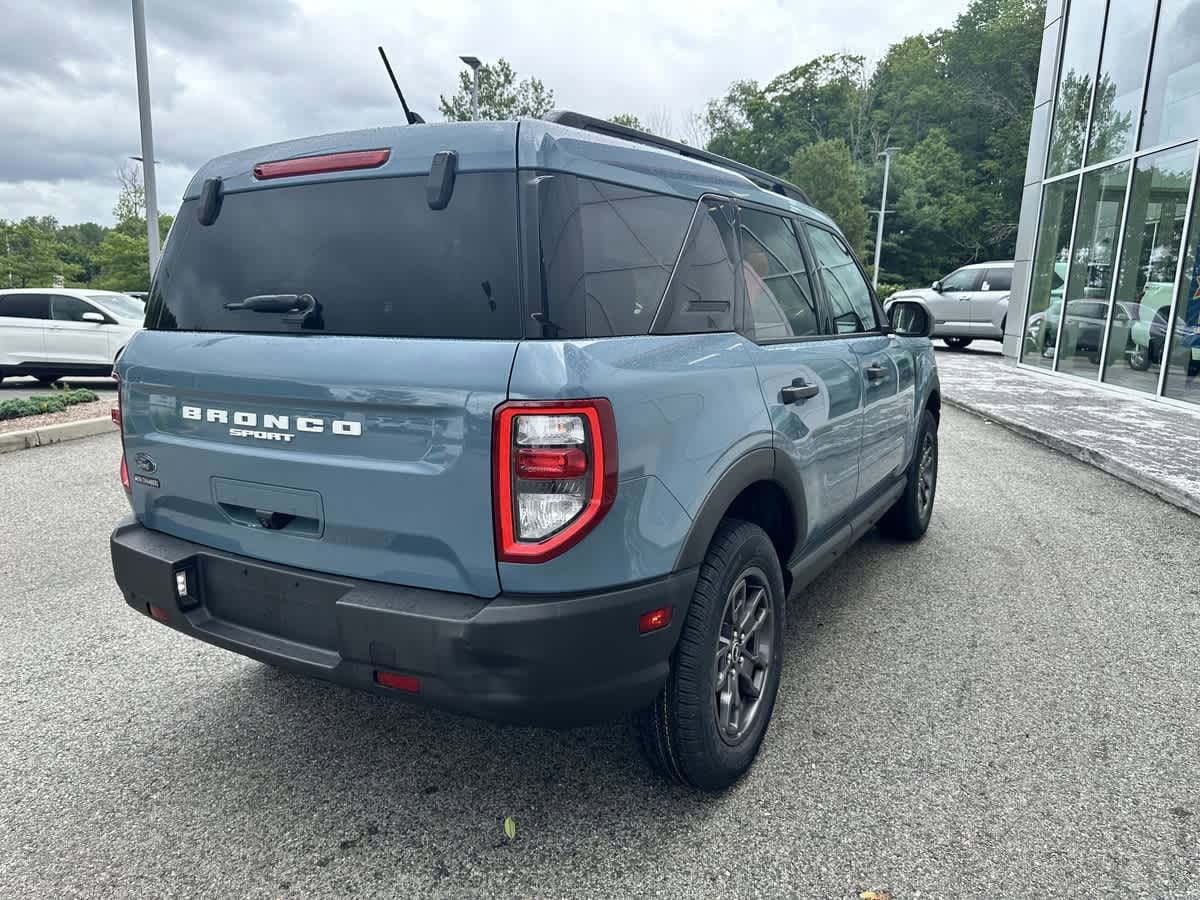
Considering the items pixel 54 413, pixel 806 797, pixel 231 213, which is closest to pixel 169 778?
pixel 231 213

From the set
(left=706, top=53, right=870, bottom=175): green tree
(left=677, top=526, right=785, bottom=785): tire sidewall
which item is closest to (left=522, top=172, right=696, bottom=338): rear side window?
(left=677, top=526, right=785, bottom=785): tire sidewall

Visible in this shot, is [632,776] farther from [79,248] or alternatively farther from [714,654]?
[79,248]

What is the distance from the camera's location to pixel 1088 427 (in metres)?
8.95

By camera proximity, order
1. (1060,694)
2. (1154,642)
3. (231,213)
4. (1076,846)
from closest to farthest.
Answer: (1076,846) → (231,213) → (1060,694) → (1154,642)

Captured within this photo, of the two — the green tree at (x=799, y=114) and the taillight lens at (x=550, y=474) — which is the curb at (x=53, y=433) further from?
the green tree at (x=799, y=114)

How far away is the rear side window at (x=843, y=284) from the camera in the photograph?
356 centimetres

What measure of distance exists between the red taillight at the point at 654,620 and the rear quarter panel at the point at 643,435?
0.31 feet

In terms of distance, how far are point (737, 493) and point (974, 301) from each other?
1896cm

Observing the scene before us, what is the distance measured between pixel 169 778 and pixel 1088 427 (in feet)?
30.8

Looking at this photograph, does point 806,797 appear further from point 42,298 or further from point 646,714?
point 42,298

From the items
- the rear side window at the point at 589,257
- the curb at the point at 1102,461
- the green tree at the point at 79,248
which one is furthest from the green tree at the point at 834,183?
the green tree at the point at 79,248

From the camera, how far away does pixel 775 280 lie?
300 cm

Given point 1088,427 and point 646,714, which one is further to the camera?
point 1088,427

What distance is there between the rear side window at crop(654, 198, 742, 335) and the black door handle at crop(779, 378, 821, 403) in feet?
→ 1.07
